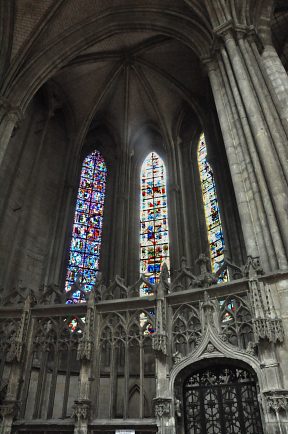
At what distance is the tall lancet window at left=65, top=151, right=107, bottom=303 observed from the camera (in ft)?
43.0

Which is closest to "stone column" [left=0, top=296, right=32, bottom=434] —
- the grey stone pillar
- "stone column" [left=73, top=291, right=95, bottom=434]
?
"stone column" [left=73, top=291, right=95, bottom=434]

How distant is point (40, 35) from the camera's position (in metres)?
12.8

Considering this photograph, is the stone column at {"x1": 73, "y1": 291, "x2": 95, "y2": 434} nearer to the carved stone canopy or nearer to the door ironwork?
the carved stone canopy

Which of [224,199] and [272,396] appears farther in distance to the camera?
[224,199]

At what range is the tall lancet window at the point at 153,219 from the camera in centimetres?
1337

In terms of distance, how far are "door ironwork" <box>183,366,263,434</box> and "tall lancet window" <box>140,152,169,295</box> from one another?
6.20 m

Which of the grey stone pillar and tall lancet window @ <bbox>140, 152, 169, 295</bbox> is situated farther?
tall lancet window @ <bbox>140, 152, 169, 295</bbox>

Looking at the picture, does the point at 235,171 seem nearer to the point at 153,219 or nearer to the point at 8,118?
the point at 153,219

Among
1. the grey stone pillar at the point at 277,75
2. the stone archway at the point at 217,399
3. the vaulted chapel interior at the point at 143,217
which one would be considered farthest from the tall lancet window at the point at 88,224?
the grey stone pillar at the point at 277,75

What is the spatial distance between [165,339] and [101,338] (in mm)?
1300

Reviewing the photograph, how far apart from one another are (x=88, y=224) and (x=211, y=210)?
451 cm

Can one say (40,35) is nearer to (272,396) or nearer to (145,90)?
(145,90)

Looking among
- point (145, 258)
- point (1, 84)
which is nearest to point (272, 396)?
point (145, 258)

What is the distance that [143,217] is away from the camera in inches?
579
